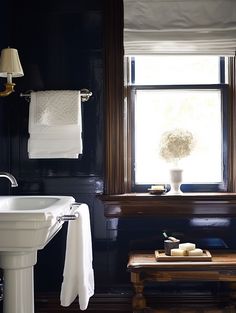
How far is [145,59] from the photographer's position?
3.03 meters

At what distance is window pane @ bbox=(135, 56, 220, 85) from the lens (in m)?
3.01

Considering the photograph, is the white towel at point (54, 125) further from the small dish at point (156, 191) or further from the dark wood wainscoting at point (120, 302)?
A: the dark wood wainscoting at point (120, 302)

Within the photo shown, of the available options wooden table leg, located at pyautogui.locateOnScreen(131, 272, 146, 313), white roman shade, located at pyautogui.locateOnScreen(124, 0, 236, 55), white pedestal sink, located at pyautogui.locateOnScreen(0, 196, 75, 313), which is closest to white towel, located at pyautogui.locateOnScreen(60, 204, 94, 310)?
white pedestal sink, located at pyautogui.locateOnScreen(0, 196, 75, 313)

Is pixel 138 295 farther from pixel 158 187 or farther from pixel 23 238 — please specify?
pixel 23 238

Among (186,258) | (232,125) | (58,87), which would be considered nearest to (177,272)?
(186,258)

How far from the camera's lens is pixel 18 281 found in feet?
6.66

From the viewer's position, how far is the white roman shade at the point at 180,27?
289cm

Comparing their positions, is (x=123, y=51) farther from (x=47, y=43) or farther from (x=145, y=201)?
(x=145, y=201)

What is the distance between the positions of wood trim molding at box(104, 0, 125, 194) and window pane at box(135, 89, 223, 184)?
17cm

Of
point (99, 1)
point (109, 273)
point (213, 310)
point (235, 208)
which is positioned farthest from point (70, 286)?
point (99, 1)

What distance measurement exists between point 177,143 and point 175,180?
23cm

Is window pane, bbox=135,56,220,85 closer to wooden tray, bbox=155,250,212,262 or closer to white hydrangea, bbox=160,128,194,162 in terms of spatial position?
white hydrangea, bbox=160,128,194,162

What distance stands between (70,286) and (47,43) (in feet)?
4.94

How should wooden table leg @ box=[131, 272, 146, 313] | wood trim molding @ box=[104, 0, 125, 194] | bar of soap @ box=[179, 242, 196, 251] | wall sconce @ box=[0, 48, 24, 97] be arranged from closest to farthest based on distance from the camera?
wall sconce @ box=[0, 48, 24, 97] < wooden table leg @ box=[131, 272, 146, 313] < bar of soap @ box=[179, 242, 196, 251] < wood trim molding @ box=[104, 0, 125, 194]
